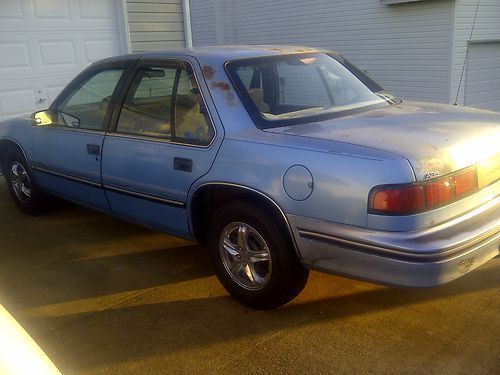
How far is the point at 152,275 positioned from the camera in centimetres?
416

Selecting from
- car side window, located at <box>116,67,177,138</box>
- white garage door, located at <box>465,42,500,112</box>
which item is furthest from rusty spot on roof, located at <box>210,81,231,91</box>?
white garage door, located at <box>465,42,500,112</box>

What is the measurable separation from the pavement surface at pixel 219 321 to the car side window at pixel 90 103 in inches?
45.1

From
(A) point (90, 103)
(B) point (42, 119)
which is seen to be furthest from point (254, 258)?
(B) point (42, 119)

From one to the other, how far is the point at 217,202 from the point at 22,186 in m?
2.95

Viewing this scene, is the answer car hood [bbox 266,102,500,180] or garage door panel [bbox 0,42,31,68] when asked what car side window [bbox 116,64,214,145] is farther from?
garage door panel [bbox 0,42,31,68]

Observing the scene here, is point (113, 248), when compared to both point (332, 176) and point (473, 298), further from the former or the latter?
point (473, 298)

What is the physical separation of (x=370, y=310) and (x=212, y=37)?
14.0m

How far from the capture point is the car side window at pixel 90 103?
445cm

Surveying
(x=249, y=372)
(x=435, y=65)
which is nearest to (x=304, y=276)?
(x=249, y=372)

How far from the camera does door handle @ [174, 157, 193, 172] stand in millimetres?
3587

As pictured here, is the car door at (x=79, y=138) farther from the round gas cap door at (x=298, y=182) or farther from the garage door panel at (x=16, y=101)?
the garage door panel at (x=16, y=101)

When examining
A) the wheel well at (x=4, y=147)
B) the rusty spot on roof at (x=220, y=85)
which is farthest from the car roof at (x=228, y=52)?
the wheel well at (x=4, y=147)

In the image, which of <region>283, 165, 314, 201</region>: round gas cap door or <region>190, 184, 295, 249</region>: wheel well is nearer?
<region>283, 165, 314, 201</region>: round gas cap door

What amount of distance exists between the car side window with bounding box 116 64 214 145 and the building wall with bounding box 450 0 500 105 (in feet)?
25.2
